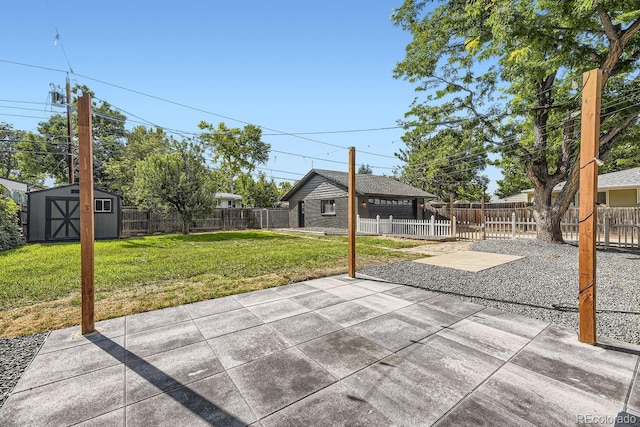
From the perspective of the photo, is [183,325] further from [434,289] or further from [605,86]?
[605,86]

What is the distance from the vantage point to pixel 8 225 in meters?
11.1

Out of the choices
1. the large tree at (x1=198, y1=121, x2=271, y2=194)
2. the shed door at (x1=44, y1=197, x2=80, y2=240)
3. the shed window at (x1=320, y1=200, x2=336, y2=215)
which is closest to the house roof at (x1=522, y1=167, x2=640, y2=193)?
the shed window at (x1=320, y1=200, x2=336, y2=215)

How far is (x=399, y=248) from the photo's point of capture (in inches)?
429

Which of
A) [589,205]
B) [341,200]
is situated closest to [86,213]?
[589,205]

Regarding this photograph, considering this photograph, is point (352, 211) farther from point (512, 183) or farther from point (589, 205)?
point (512, 183)

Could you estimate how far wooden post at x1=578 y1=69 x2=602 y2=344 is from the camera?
2.96 m

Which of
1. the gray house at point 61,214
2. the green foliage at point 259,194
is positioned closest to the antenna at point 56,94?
the gray house at point 61,214

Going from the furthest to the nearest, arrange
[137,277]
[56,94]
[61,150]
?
1. [61,150]
2. [56,94]
3. [137,277]

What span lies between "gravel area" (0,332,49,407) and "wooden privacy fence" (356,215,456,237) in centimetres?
1420

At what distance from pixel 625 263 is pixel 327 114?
11093 millimetres

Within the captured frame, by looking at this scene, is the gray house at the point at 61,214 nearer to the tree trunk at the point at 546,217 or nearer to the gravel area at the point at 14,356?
the gravel area at the point at 14,356

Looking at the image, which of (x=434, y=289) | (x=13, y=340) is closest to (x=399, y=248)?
(x=434, y=289)

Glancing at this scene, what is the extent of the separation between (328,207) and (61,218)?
15113 mm

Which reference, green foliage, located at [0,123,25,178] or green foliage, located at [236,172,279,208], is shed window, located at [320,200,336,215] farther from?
green foliage, located at [0,123,25,178]
